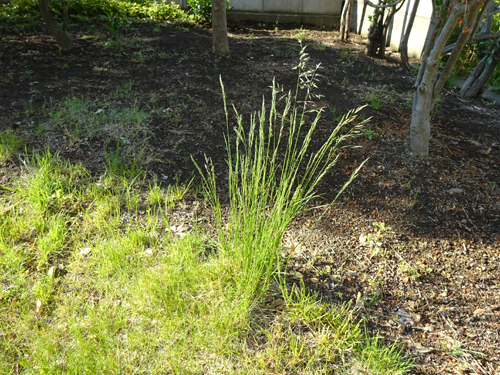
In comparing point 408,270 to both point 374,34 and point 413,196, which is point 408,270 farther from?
point 374,34

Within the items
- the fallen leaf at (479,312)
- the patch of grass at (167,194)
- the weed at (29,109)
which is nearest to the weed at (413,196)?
the fallen leaf at (479,312)

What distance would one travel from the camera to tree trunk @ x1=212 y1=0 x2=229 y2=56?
4.41 meters

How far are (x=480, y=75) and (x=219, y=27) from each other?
3304 mm

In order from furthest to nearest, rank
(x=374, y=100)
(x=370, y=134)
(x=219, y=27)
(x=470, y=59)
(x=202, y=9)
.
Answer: (x=202, y=9) < (x=470, y=59) < (x=219, y=27) < (x=374, y=100) < (x=370, y=134)

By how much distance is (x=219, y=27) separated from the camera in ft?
15.0

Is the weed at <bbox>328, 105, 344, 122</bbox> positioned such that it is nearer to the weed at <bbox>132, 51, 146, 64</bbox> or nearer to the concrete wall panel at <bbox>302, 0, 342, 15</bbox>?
the weed at <bbox>132, 51, 146, 64</bbox>

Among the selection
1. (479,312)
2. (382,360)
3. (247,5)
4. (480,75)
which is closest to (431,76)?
(479,312)

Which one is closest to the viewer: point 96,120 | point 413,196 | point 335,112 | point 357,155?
point 413,196

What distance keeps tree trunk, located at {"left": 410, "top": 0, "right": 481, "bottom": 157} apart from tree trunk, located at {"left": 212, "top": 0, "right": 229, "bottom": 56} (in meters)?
2.51

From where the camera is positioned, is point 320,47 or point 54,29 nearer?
point 54,29

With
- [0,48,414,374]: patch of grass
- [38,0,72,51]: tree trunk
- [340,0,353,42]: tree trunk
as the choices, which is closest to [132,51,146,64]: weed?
[38,0,72,51]: tree trunk

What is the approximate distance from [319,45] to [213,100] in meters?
2.73

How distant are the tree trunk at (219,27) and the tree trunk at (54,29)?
2024mm

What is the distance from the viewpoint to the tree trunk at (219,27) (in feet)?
14.5
